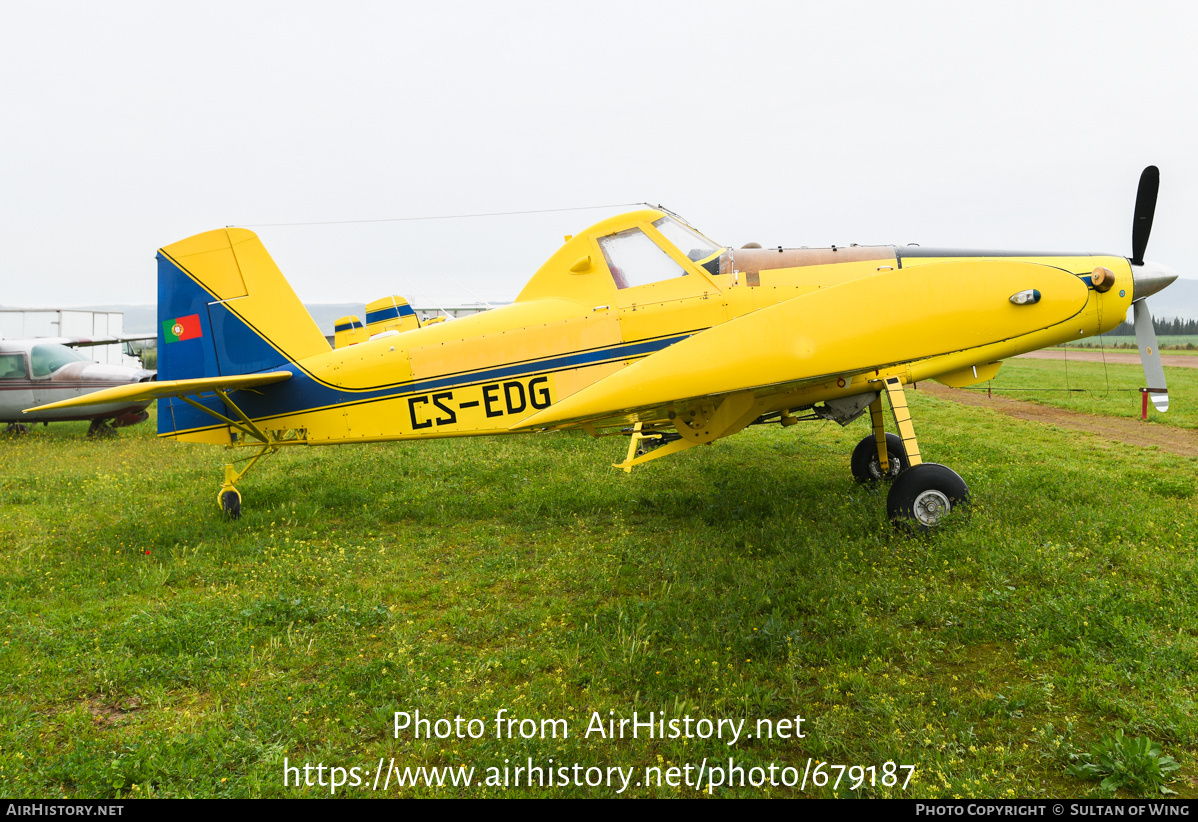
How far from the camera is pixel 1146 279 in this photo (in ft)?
17.8

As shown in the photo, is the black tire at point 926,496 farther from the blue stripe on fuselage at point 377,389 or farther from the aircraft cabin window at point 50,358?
the aircraft cabin window at point 50,358

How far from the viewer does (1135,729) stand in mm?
2945

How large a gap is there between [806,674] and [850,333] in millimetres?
2251

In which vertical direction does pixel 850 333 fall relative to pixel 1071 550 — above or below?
above

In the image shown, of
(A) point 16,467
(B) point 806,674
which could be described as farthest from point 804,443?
(A) point 16,467

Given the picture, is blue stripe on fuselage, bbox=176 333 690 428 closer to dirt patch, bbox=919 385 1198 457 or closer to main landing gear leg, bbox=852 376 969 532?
main landing gear leg, bbox=852 376 969 532

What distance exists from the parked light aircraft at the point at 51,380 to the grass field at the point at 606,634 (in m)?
7.50

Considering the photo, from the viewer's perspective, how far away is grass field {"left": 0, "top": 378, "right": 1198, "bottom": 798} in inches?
117

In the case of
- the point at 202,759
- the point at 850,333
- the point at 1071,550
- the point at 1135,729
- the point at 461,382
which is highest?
the point at 850,333

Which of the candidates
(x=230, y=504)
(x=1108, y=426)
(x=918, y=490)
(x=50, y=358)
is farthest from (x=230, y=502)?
(x=1108, y=426)

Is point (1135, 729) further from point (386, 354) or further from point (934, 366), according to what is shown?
point (386, 354)

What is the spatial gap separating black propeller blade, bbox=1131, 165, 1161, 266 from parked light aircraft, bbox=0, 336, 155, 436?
1634cm

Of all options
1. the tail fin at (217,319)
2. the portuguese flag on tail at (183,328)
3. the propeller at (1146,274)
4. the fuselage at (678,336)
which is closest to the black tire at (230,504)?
the fuselage at (678,336)

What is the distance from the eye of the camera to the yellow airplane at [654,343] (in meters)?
4.37
